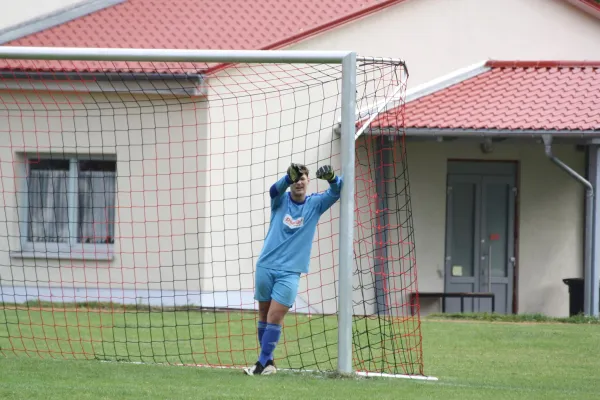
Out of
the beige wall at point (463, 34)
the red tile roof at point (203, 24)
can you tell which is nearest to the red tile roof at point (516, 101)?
the beige wall at point (463, 34)

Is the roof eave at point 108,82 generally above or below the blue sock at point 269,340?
above

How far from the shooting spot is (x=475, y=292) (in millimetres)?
19203

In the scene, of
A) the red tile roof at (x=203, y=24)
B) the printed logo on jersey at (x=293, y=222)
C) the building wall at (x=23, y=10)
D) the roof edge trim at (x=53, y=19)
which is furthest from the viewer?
the building wall at (x=23, y=10)

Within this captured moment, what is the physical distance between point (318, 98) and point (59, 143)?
12.8ft

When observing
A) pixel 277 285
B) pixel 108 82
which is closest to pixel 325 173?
pixel 277 285

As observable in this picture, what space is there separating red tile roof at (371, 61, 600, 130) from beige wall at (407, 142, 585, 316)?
3.51 ft

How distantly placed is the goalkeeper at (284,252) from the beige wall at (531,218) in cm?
887

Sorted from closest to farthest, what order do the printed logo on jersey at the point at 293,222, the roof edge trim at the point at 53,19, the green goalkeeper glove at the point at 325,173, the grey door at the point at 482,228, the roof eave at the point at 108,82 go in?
1. the green goalkeeper glove at the point at 325,173
2. the printed logo on jersey at the point at 293,222
3. the roof eave at the point at 108,82
4. the grey door at the point at 482,228
5. the roof edge trim at the point at 53,19

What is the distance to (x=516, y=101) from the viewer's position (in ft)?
58.3

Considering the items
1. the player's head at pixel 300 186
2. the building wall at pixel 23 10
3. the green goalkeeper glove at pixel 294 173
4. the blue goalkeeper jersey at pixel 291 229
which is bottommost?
the blue goalkeeper jersey at pixel 291 229

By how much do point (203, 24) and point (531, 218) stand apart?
6.20 m

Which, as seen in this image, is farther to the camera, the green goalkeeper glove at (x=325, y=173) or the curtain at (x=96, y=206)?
the curtain at (x=96, y=206)

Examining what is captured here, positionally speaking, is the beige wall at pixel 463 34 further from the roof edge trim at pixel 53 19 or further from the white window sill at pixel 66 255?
the white window sill at pixel 66 255

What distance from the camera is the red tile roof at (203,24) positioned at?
18.8 meters
